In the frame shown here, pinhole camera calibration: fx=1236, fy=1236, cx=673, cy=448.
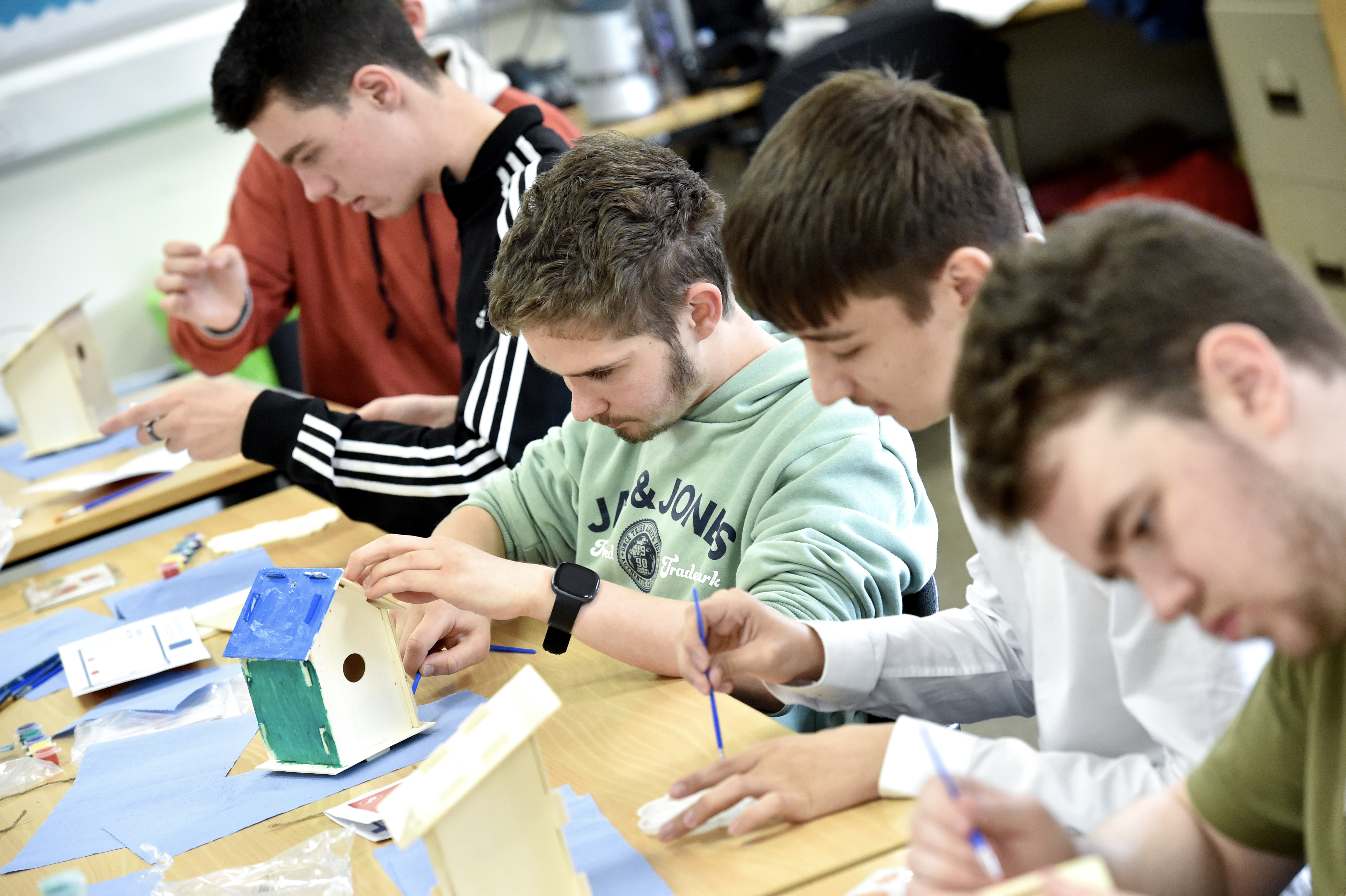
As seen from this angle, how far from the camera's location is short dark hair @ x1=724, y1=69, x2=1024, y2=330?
3.26 feet

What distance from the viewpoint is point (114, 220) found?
368 cm

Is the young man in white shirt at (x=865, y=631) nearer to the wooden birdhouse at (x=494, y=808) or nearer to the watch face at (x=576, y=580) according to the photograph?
the wooden birdhouse at (x=494, y=808)

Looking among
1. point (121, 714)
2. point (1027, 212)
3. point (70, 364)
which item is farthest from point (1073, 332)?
point (1027, 212)

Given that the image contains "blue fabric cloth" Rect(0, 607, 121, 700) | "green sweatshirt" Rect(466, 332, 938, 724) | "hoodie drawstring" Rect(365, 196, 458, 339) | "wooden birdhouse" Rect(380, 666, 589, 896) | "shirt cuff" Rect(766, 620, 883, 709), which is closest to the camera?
"wooden birdhouse" Rect(380, 666, 589, 896)

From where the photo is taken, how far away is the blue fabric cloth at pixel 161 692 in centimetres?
142

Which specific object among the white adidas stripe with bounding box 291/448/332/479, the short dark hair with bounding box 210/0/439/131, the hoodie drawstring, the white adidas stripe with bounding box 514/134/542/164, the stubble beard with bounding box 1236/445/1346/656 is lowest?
the white adidas stripe with bounding box 291/448/332/479

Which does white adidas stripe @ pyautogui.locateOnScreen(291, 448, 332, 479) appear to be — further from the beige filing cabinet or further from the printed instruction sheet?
the beige filing cabinet

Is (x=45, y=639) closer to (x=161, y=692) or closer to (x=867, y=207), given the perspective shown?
(x=161, y=692)

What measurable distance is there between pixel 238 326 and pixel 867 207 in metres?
1.84

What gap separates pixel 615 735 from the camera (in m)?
1.13

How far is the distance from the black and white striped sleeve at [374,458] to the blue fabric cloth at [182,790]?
0.53m

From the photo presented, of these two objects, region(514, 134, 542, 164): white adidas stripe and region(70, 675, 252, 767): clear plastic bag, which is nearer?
region(70, 675, 252, 767): clear plastic bag

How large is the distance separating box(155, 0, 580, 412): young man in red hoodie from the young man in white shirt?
1.27 metres

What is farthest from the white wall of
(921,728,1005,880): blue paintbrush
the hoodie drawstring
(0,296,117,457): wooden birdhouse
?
(921,728,1005,880): blue paintbrush
